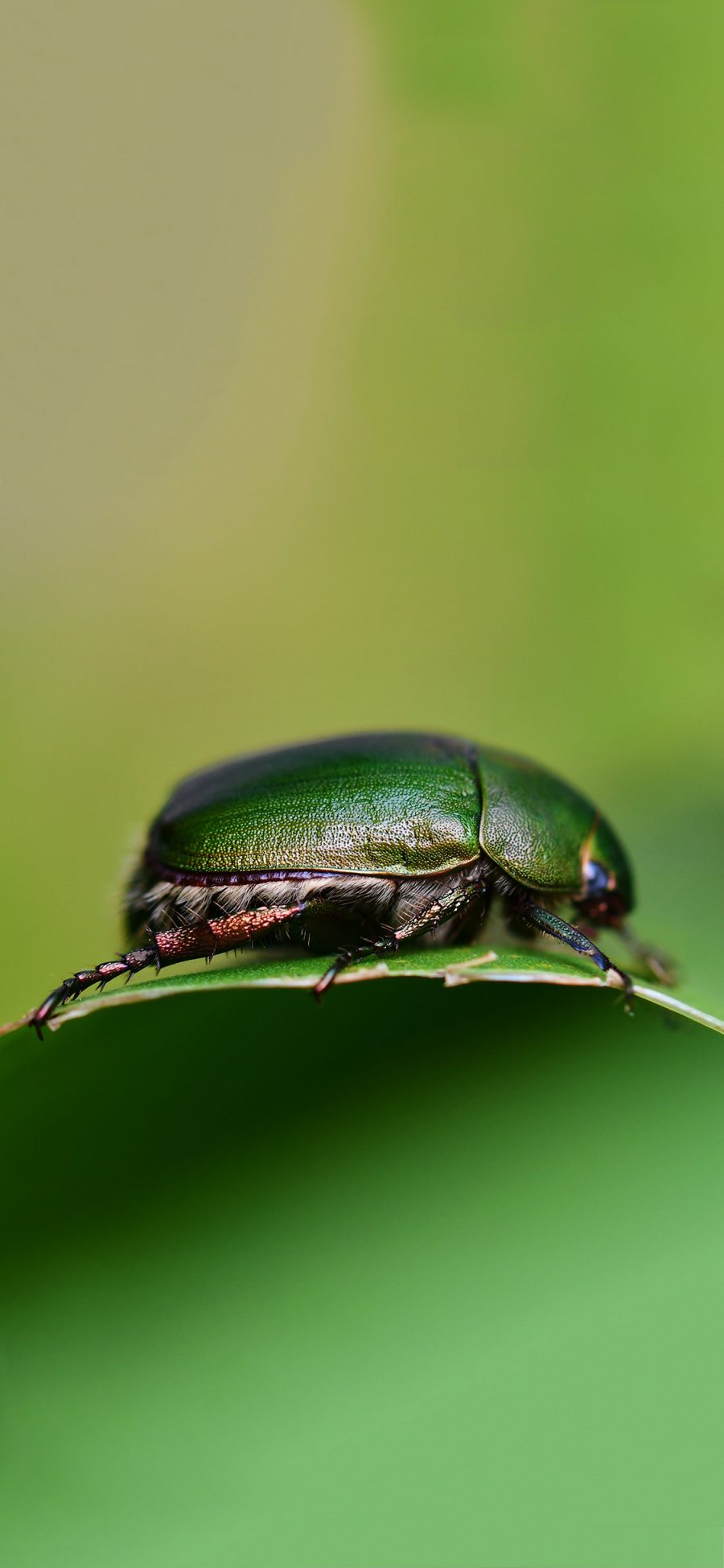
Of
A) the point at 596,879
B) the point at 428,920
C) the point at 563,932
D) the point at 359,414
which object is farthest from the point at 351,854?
the point at 359,414

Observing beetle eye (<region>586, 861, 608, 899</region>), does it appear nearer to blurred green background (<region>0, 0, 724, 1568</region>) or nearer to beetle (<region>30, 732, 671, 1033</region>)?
beetle (<region>30, 732, 671, 1033</region>)

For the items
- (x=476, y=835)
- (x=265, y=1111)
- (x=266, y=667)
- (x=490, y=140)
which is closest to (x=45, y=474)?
(x=266, y=667)

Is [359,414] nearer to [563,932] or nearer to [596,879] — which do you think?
[596,879]

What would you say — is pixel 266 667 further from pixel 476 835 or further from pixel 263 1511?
pixel 263 1511

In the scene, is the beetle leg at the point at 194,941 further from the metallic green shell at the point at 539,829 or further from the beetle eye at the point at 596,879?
the beetle eye at the point at 596,879

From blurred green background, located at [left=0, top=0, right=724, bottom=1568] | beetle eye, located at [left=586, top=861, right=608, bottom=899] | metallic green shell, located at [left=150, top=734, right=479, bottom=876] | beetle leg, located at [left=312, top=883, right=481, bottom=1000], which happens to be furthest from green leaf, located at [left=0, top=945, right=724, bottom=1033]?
beetle eye, located at [left=586, top=861, right=608, bottom=899]
